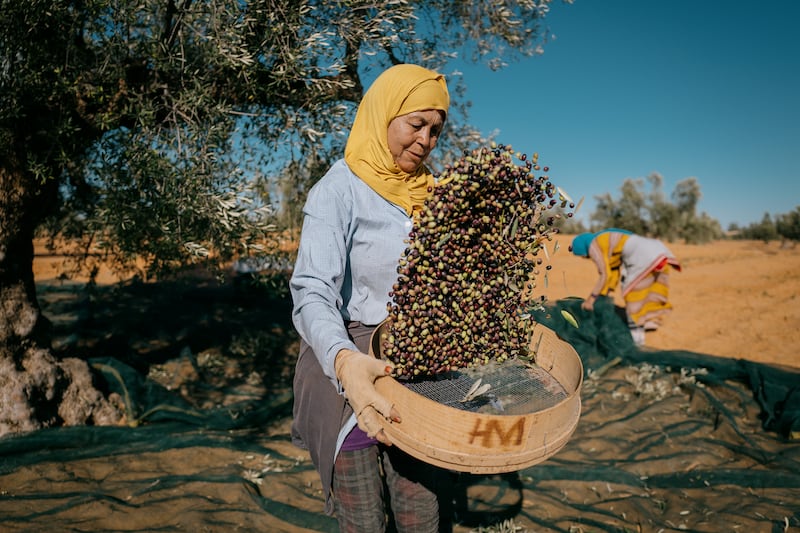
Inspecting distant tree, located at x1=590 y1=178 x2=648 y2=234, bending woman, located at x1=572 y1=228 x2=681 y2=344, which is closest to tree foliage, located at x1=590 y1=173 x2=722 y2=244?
distant tree, located at x1=590 y1=178 x2=648 y2=234

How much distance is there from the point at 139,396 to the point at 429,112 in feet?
17.8

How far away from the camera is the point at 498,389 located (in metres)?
2.19

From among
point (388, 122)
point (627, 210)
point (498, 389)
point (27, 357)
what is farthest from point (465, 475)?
point (627, 210)

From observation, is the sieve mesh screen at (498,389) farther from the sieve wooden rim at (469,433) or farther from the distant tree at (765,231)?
the distant tree at (765,231)

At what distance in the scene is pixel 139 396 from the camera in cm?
593

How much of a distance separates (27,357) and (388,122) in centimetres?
527

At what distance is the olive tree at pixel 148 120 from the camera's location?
444 centimetres

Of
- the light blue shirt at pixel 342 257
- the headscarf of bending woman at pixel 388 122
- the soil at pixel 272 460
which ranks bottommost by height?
the soil at pixel 272 460

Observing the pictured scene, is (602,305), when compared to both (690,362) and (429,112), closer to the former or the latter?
(690,362)

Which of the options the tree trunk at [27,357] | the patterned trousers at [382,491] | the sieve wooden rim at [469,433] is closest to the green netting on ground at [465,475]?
the tree trunk at [27,357]

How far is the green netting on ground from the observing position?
13.2 feet

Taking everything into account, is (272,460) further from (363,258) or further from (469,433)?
(469,433)

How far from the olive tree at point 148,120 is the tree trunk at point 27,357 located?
0.01m

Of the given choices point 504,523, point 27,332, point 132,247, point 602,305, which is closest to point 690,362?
point 602,305
